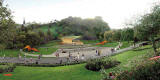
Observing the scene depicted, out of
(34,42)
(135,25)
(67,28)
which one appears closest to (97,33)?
(67,28)

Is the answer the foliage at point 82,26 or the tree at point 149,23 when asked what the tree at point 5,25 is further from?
the foliage at point 82,26

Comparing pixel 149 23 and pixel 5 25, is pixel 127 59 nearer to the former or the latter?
pixel 149 23

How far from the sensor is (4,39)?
772 inches

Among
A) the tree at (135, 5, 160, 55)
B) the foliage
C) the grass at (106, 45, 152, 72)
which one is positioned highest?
the foliage

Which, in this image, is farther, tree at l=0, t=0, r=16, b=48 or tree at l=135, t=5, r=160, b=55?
tree at l=0, t=0, r=16, b=48

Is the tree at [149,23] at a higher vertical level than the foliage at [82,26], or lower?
lower

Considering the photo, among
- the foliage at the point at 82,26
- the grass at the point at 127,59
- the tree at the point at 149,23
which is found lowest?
the grass at the point at 127,59

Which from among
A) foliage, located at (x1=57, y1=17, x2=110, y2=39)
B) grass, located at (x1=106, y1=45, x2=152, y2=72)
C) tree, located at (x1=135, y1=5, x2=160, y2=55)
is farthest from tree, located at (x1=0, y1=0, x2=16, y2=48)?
foliage, located at (x1=57, y1=17, x2=110, y2=39)

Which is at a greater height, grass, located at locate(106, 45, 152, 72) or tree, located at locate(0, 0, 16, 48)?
tree, located at locate(0, 0, 16, 48)

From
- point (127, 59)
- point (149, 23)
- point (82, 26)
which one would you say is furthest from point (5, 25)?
point (82, 26)

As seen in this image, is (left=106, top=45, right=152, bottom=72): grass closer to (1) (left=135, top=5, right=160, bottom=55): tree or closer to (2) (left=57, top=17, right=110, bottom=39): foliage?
(1) (left=135, top=5, right=160, bottom=55): tree

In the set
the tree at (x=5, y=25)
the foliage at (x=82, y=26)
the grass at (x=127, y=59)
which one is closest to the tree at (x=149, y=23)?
the grass at (x=127, y=59)

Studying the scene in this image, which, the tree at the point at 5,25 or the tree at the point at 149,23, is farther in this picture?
the tree at the point at 5,25

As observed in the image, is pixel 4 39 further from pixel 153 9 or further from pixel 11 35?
pixel 153 9
